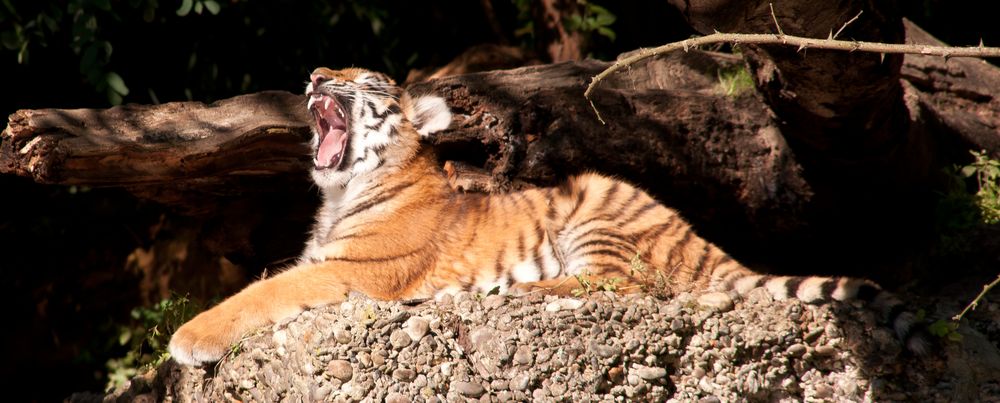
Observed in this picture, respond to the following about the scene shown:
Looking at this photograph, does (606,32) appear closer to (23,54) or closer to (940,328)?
(940,328)

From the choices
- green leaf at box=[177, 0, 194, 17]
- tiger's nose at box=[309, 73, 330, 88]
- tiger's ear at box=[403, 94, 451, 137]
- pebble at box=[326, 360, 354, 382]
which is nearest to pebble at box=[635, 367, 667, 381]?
pebble at box=[326, 360, 354, 382]

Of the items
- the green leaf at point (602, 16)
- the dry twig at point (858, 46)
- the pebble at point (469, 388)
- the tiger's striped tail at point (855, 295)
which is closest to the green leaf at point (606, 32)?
the green leaf at point (602, 16)

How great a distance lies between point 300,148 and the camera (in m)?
4.53

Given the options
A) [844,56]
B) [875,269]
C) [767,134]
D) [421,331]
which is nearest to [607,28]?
[767,134]

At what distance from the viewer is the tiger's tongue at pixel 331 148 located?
451 centimetres

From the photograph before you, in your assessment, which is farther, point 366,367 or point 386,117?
point 386,117

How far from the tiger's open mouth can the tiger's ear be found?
34cm

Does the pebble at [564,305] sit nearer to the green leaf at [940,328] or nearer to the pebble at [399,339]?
the pebble at [399,339]

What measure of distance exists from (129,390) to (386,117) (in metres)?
1.74

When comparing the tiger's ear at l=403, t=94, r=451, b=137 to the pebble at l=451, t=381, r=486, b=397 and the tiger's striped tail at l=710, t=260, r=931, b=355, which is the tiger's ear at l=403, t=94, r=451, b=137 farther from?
the pebble at l=451, t=381, r=486, b=397

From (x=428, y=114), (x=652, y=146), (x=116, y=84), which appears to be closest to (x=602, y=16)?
(x=652, y=146)

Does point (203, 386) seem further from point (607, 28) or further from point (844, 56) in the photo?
point (607, 28)

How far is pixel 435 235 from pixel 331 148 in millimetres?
725

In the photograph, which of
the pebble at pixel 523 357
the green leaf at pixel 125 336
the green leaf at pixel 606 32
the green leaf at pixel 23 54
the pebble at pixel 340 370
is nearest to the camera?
the pebble at pixel 340 370
